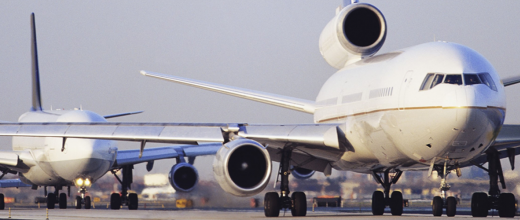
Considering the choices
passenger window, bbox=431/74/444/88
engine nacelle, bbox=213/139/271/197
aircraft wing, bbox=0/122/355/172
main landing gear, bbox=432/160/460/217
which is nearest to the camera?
passenger window, bbox=431/74/444/88

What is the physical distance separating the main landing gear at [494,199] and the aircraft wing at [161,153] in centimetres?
1388

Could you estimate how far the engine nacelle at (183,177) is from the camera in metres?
28.6

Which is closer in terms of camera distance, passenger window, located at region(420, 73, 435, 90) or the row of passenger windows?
the row of passenger windows

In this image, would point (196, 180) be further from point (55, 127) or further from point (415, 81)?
Result: point (415, 81)

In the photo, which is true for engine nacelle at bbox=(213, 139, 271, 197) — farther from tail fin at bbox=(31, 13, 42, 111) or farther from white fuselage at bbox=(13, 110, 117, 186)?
tail fin at bbox=(31, 13, 42, 111)

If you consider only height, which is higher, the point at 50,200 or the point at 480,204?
the point at 50,200

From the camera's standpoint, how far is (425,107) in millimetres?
13648

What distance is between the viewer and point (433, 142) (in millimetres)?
13852

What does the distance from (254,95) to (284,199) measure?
311cm

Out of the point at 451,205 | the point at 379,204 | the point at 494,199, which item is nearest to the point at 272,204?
the point at 451,205

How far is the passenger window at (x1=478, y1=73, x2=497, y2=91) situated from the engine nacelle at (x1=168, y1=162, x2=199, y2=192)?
54.5 ft

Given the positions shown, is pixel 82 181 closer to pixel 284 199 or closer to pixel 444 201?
pixel 284 199

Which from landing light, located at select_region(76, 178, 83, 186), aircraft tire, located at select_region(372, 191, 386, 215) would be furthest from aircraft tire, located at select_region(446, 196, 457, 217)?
landing light, located at select_region(76, 178, 83, 186)

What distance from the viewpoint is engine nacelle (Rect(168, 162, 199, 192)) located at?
93.8ft
